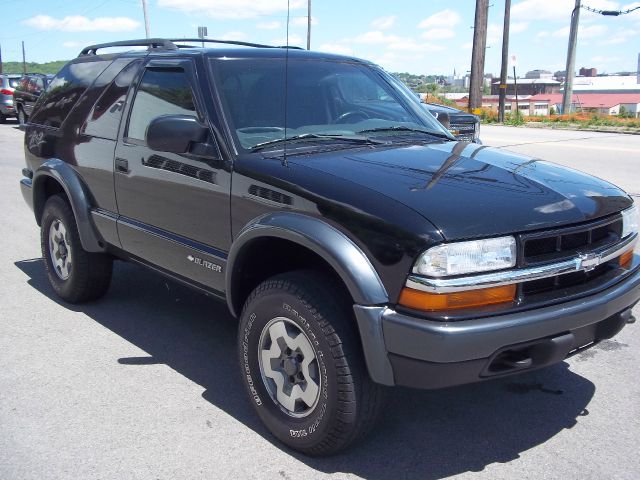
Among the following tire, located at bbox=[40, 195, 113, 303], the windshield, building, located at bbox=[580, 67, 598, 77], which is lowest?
tire, located at bbox=[40, 195, 113, 303]

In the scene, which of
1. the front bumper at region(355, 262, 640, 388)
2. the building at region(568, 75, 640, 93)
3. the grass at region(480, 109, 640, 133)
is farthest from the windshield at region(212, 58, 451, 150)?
the building at region(568, 75, 640, 93)

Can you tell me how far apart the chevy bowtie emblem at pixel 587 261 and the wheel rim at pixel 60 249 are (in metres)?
3.70

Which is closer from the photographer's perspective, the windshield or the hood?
the hood

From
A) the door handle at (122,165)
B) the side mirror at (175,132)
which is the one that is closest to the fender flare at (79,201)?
the door handle at (122,165)

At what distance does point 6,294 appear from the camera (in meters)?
5.59

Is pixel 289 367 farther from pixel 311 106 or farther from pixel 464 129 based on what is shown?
pixel 464 129

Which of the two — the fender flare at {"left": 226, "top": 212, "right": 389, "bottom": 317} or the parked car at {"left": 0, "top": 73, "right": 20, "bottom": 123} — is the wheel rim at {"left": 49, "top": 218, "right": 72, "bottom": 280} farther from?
the parked car at {"left": 0, "top": 73, "right": 20, "bottom": 123}

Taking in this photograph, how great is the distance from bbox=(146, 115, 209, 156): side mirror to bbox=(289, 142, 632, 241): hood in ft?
1.75

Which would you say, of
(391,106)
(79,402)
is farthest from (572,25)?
(79,402)

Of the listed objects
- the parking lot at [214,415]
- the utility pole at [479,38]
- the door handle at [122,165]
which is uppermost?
the utility pole at [479,38]

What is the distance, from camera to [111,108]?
4.60 meters

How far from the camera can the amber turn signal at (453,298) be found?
2660 mm

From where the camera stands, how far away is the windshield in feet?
12.2

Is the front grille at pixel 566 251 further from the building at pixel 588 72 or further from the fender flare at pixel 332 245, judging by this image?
the building at pixel 588 72
